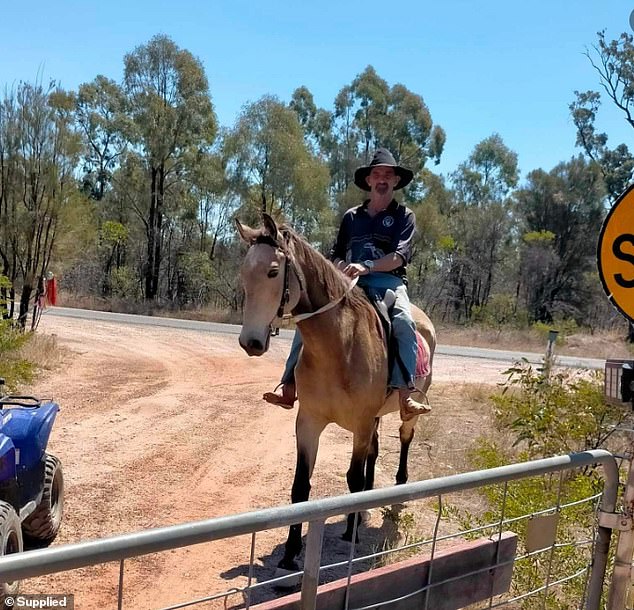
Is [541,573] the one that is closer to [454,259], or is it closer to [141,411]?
[141,411]

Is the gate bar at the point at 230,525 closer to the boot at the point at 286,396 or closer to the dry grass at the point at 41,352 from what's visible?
the boot at the point at 286,396

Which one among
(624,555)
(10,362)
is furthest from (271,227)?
(10,362)

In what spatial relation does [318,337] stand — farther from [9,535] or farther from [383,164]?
[9,535]

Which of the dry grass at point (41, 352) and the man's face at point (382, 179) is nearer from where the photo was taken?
the man's face at point (382, 179)

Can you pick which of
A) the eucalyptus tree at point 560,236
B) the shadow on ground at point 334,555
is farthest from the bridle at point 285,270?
the eucalyptus tree at point 560,236

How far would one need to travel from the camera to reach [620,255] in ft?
9.23

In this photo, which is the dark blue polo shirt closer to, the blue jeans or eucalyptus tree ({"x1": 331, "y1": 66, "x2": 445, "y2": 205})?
the blue jeans

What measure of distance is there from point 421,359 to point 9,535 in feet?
11.3

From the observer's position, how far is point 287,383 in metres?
5.04

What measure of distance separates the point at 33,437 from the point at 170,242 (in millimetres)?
31599

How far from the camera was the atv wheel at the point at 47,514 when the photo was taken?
171 inches

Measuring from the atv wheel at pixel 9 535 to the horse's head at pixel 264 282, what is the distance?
5.01 ft

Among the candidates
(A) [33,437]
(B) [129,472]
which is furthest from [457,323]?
(A) [33,437]

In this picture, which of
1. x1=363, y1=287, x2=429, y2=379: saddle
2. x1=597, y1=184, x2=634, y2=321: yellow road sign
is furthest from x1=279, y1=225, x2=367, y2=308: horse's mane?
x1=597, y1=184, x2=634, y2=321: yellow road sign
